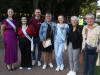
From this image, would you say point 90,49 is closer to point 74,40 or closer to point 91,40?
point 91,40

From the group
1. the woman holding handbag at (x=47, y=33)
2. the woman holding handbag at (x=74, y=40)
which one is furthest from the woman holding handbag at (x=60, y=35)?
the woman holding handbag at (x=74, y=40)

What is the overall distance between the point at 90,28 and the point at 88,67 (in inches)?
42.3

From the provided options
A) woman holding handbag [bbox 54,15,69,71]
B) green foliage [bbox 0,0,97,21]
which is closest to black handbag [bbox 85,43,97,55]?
woman holding handbag [bbox 54,15,69,71]

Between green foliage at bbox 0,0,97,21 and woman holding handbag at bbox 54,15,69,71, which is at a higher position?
green foliage at bbox 0,0,97,21

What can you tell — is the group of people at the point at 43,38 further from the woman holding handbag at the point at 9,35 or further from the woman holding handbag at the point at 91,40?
the woman holding handbag at the point at 91,40

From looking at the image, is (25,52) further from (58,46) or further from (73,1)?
(73,1)

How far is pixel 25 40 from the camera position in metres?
5.97

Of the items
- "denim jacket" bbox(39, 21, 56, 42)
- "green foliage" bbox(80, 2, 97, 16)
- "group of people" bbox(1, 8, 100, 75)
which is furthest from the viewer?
"green foliage" bbox(80, 2, 97, 16)

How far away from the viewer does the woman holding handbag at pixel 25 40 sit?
5945 mm

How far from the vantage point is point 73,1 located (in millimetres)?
32500

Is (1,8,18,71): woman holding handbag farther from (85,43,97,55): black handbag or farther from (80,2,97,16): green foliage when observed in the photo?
(80,2,97,16): green foliage

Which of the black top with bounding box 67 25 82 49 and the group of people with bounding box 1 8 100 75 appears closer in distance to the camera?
the black top with bounding box 67 25 82 49

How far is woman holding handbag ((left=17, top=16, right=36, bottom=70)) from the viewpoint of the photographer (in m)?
5.95

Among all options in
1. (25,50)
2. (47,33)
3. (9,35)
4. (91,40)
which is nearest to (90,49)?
(91,40)
